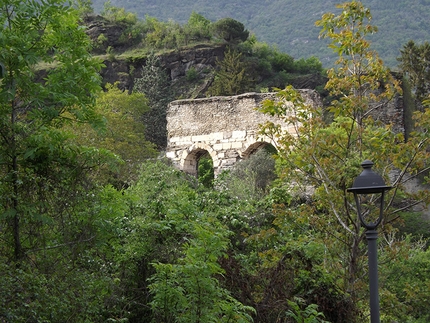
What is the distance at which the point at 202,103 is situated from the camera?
80.2 ft

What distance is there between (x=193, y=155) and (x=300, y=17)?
53313 mm

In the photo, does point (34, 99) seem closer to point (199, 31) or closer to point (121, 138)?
point (121, 138)

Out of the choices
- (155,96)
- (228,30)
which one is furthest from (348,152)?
(228,30)

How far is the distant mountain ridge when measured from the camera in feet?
202

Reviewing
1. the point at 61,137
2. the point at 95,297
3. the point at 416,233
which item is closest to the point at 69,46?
the point at 61,137

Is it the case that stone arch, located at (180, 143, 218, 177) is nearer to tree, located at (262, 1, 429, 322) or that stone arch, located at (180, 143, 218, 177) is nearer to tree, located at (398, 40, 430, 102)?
tree, located at (398, 40, 430, 102)

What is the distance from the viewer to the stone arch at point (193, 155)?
24.2 metres

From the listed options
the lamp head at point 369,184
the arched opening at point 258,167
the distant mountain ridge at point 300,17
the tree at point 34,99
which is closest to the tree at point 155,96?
the arched opening at point 258,167

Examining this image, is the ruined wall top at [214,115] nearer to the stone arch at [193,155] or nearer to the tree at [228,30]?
the stone arch at [193,155]

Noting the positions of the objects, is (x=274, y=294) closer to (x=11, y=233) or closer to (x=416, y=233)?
(x=11, y=233)

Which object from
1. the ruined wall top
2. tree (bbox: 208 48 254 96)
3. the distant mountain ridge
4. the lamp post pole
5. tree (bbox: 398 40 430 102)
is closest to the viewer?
the lamp post pole

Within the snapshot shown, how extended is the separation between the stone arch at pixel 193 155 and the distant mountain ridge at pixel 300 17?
30.7m

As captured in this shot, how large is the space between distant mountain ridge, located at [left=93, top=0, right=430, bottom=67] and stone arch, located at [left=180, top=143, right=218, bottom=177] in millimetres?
30719

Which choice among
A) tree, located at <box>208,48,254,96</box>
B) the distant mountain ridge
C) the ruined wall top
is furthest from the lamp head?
the distant mountain ridge
